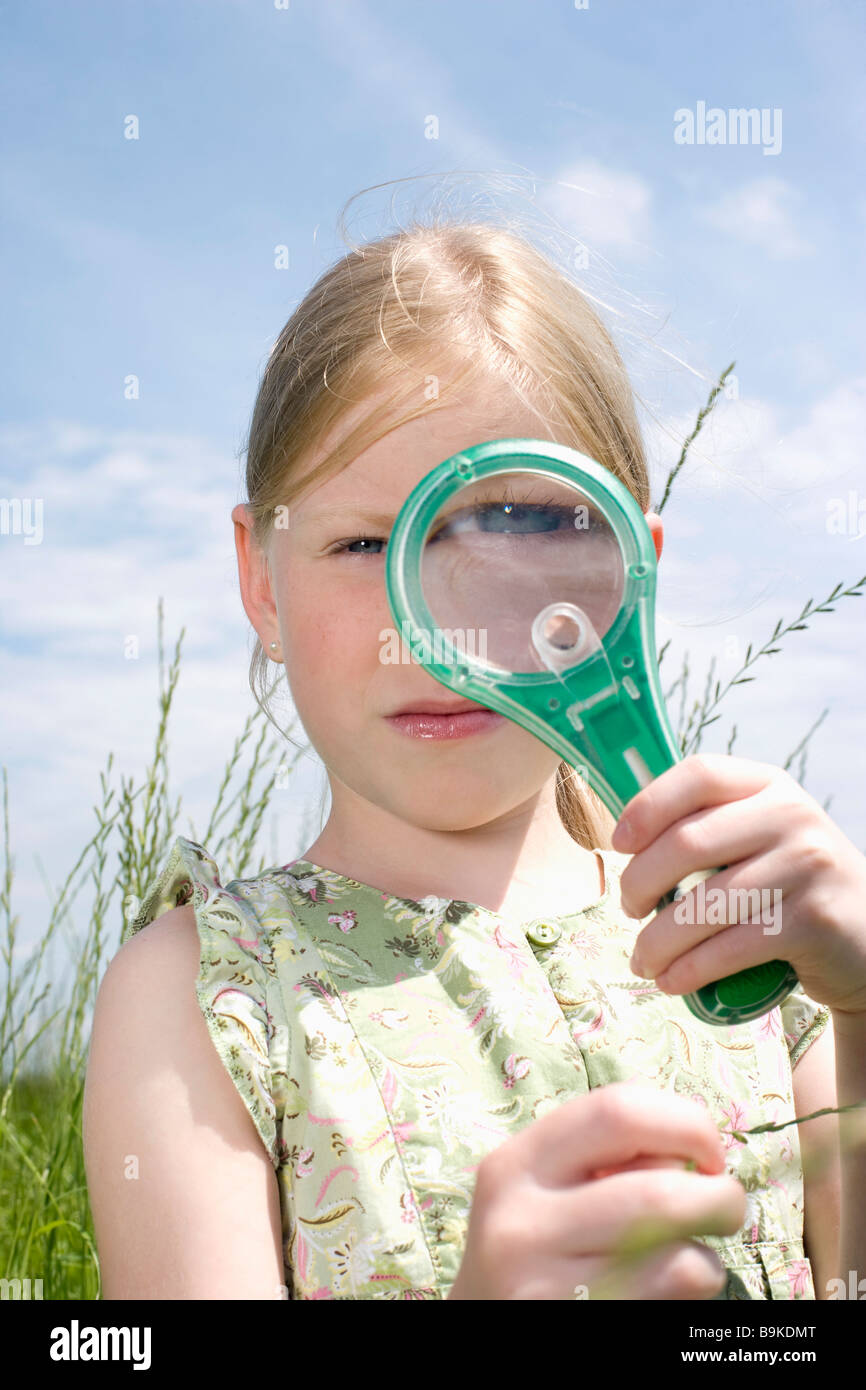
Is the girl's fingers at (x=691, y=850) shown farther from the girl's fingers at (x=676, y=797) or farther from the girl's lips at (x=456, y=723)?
the girl's lips at (x=456, y=723)

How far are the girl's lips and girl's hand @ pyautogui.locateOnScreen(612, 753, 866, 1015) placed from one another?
482 mm

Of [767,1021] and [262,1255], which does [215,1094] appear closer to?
[262,1255]

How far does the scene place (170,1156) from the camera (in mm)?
1366

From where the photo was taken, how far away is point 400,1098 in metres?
1.47

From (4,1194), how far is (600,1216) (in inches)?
90.8

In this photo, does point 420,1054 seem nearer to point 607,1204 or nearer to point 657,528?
point 607,1204

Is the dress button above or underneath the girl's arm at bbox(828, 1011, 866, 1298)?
above

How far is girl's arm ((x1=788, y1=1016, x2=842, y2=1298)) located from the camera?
164cm

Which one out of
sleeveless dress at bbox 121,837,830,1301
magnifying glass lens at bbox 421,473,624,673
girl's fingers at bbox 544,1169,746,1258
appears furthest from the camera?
sleeveless dress at bbox 121,837,830,1301

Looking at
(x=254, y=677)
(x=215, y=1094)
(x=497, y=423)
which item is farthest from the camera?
(x=254, y=677)

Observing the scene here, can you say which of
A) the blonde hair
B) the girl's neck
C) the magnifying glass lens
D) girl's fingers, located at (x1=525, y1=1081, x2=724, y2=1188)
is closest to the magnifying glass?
the magnifying glass lens

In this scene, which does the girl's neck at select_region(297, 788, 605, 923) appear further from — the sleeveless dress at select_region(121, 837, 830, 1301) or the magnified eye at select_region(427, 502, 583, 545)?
the magnified eye at select_region(427, 502, 583, 545)

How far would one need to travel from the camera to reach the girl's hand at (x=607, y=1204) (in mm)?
909

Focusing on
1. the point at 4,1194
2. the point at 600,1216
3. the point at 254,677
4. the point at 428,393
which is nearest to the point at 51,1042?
the point at 4,1194
